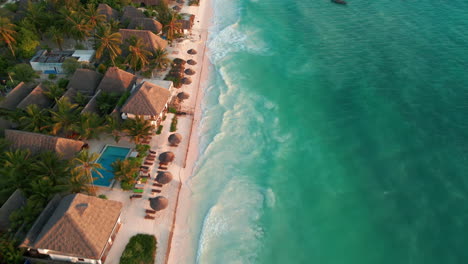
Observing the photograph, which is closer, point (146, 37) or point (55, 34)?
point (55, 34)

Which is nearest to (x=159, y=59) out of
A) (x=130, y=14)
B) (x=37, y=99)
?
(x=37, y=99)

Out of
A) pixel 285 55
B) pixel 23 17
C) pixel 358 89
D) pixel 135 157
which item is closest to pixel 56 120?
pixel 135 157

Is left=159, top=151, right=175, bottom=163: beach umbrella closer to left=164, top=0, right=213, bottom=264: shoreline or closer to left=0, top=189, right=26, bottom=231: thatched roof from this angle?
left=164, top=0, right=213, bottom=264: shoreline

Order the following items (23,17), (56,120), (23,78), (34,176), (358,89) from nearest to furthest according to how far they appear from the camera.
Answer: (34,176) → (56,120) → (23,78) → (358,89) → (23,17)

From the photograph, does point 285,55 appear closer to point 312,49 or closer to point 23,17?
point 312,49

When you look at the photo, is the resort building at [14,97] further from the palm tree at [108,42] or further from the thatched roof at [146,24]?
the thatched roof at [146,24]

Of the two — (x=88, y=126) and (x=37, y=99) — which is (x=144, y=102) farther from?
(x=37, y=99)

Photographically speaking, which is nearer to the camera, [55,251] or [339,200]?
[55,251]
